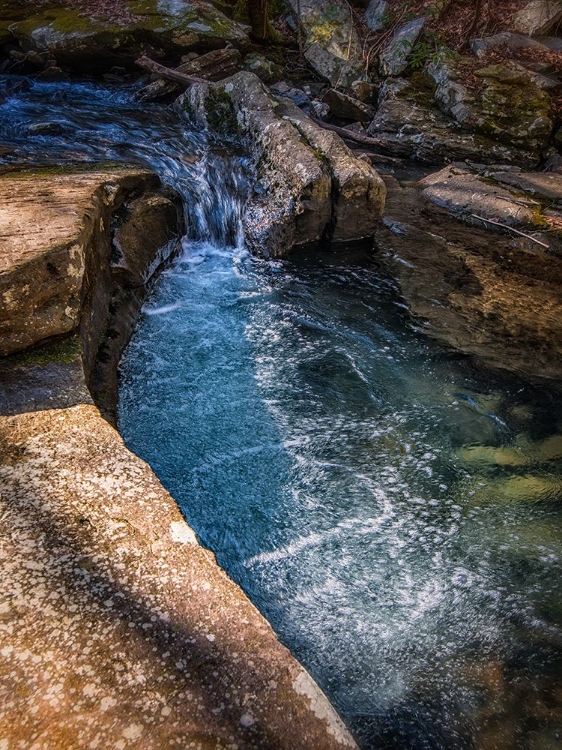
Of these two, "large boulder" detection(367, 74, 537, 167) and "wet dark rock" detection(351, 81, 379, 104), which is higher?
"wet dark rock" detection(351, 81, 379, 104)

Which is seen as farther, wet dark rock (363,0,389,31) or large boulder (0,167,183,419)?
wet dark rock (363,0,389,31)

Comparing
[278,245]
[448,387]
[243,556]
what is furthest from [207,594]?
[278,245]

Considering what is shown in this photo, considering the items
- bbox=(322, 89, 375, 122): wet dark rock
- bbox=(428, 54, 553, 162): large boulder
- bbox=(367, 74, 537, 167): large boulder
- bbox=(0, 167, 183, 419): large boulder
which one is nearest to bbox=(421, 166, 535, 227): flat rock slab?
bbox=(367, 74, 537, 167): large boulder

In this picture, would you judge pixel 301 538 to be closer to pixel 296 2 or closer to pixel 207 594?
pixel 207 594

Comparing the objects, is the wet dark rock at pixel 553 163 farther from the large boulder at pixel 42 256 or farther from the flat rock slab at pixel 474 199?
the large boulder at pixel 42 256

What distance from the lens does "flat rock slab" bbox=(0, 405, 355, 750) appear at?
1.55 metres

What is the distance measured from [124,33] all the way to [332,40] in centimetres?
478

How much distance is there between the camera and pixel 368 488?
3.38m

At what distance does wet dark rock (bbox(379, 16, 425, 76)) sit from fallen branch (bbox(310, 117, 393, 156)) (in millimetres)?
2141

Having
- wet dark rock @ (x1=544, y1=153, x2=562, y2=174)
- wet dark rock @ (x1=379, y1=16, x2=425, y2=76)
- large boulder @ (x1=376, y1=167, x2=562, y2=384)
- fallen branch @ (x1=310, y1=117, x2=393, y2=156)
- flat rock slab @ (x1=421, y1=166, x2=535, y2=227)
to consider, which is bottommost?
large boulder @ (x1=376, y1=167, x2=562, y2=384)

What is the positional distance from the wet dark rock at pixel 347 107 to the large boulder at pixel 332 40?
3.44 ft

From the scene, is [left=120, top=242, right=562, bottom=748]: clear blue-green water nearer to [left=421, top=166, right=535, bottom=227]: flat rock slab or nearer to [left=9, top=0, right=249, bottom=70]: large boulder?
[left=421, top=166, right=535, bottom=227]: flat rock slab

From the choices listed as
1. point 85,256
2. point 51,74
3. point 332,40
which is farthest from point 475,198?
point 51,74

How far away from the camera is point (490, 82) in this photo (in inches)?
401
